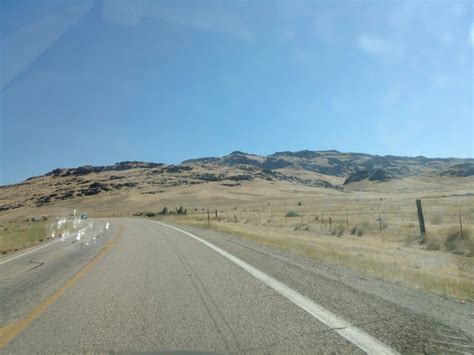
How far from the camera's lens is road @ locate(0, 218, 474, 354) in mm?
4730

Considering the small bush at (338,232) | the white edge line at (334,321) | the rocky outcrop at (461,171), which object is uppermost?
the rocky outcrop at (461,171)

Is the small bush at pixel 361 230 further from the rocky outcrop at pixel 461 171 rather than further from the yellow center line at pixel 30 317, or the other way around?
the rocky outcrop at pixel 461 171

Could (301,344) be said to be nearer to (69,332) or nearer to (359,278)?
(69,332)

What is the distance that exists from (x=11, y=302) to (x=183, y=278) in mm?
3275

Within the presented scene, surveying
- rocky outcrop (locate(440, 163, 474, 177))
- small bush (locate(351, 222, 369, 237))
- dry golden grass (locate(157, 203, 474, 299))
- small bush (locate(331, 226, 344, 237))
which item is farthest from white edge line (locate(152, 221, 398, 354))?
rocky outcrop (locate(440, 163, 474, 177))

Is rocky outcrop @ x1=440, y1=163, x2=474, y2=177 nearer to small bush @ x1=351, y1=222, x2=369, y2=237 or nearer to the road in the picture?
small bush @ x1=351, y1=222, x2=369, y2=237

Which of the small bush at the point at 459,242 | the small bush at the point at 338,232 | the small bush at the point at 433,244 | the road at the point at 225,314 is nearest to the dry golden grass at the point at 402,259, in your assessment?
the small bush at the point at 338,232

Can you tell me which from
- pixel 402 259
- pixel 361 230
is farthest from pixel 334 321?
pixel 361 230

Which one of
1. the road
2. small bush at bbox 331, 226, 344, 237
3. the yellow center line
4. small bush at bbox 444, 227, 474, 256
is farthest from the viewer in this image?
small bush at bbox 331, 226, 344, 237

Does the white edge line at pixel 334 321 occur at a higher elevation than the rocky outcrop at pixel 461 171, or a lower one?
lower

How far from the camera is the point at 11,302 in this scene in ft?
24.8

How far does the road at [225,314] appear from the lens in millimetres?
4730

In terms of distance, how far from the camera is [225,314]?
19.4ft

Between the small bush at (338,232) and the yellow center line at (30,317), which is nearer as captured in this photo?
the yellow center line at (30,317)
